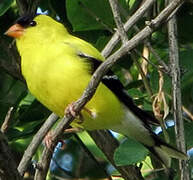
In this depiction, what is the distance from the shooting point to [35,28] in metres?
3.61

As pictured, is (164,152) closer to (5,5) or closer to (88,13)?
(88,13)

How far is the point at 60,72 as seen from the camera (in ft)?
10.1

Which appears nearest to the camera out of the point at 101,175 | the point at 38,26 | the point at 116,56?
the point at 116,56

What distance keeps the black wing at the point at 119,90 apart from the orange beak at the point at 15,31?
53 cm

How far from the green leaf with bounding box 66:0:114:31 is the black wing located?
255 mm

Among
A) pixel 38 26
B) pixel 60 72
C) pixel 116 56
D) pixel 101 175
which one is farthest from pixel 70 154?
pixel 116 56

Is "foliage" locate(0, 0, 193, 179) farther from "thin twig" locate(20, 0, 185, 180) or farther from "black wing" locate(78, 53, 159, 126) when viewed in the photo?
"thin twig" locate(20, 0, 185, 180)

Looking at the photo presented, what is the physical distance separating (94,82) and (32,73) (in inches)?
31.0

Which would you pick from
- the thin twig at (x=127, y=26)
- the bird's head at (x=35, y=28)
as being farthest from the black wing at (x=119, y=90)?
the bird's head at (x=35, y=28)

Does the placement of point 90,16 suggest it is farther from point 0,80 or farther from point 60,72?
point 0,80

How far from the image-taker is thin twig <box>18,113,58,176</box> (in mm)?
3212

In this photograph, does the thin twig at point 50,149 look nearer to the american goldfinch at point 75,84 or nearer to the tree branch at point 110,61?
the tree branch at point 110,61

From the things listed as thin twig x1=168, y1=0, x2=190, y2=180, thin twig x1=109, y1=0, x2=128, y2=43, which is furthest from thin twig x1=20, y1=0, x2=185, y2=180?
thin twig x1=168, y1=0, x2=190, y2=180

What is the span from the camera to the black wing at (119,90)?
10.5 ft
